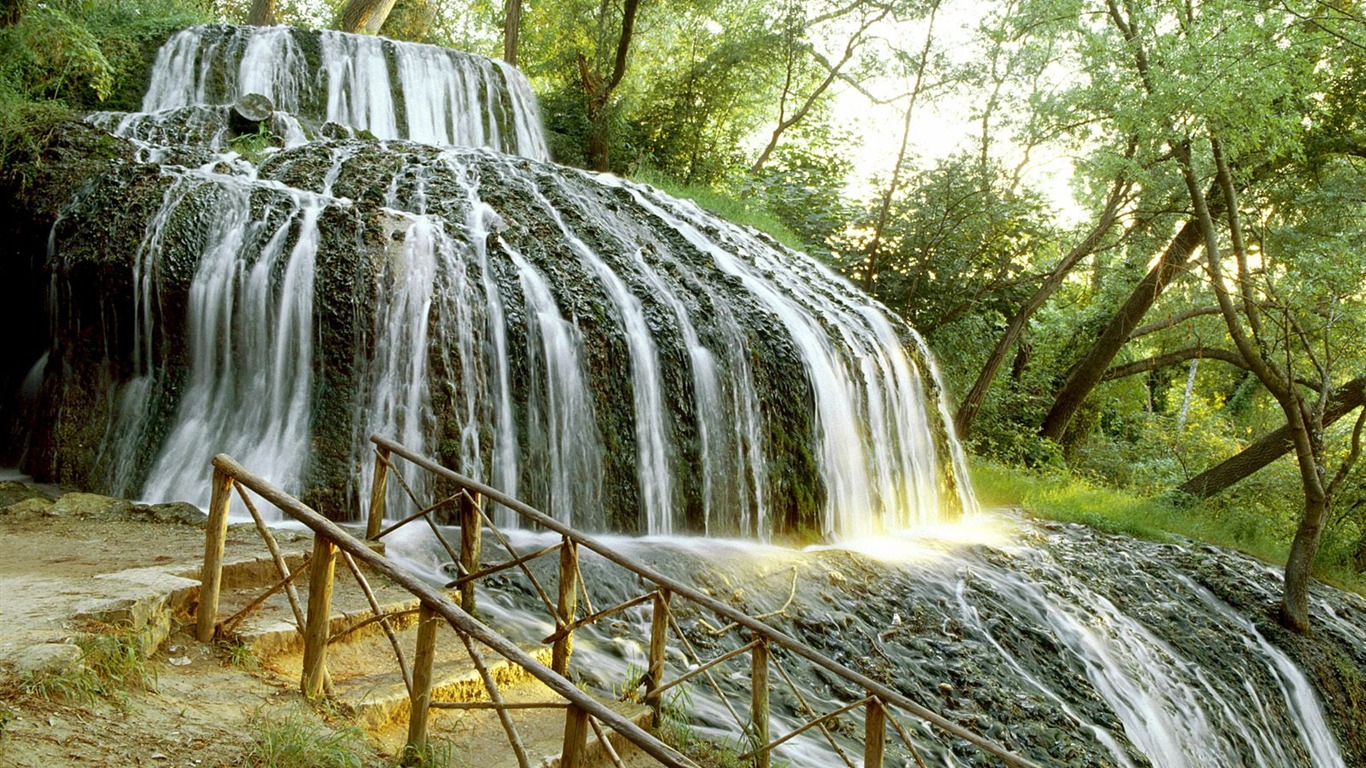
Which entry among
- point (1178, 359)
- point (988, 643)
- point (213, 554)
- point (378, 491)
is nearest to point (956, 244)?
point (1178, 359)

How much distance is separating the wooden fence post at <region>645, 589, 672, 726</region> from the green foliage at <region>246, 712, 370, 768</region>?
133 centimetres

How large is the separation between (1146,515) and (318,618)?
1196cm

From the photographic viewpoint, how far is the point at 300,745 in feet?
9.55

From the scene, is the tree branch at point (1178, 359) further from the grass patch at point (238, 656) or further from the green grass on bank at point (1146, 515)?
the grass patch at point (238, 656)

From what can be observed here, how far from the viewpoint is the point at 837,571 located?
7215mm

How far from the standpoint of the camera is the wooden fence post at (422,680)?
3240 millimetres

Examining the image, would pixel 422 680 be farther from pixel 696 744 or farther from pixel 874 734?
pixel 874 734

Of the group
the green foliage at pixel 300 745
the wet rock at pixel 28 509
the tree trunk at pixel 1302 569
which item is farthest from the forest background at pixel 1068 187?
the green foliage at pixel 300 745

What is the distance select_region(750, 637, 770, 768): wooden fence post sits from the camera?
13.1 feet

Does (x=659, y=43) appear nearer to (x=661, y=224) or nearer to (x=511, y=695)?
(x=661, y=224)

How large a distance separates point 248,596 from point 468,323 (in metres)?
3.31

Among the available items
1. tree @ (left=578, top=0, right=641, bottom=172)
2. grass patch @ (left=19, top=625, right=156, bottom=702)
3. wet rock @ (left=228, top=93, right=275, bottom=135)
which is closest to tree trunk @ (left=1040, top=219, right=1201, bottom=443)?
tree @ (left=578, top=0, right=641, bottom=172)

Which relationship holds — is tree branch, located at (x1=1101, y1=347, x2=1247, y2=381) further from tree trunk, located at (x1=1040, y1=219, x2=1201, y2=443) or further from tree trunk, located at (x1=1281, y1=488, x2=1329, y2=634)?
tree trunk, located at (x1=1281, y1=488, x2=1329, y2=634)

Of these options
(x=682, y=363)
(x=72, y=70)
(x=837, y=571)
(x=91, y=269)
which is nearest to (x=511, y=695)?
(x=837, y=571)
